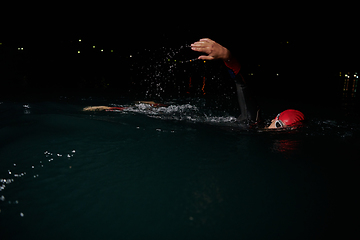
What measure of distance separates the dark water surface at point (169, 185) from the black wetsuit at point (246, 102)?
28.0 inches

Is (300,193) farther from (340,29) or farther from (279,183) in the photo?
(340,29)

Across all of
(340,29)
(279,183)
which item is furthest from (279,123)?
(340,29)

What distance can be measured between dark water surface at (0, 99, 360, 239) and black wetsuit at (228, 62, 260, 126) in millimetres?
712

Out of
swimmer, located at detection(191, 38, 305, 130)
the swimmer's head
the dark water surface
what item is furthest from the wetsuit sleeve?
the dark water surface

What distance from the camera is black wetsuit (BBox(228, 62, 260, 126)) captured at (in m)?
4.23

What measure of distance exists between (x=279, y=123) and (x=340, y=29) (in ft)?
83.8

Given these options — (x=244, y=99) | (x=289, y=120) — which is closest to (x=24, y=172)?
Result: (x=244, y=99)

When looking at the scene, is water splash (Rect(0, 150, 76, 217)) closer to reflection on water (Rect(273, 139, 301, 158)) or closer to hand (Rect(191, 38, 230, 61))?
hand (Rect(191, 38, 230, 61))

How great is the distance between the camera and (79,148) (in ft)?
9.85

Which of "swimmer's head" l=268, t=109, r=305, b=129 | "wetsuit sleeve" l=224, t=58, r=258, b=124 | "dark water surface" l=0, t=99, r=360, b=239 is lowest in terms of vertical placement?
"dark water surface" l=0, t=99, r=360, b=239

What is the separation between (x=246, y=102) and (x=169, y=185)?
106 inches

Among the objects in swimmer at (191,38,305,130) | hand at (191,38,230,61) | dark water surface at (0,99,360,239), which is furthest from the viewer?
swimmer at (191,38,305,130)

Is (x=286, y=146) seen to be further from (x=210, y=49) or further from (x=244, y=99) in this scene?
(x=210, y=49)

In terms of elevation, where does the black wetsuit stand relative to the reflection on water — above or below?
above
